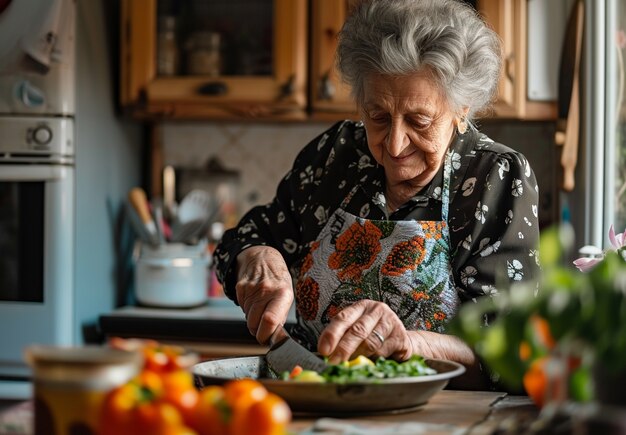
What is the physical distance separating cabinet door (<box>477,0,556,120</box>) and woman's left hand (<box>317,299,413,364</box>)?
146 centimetres

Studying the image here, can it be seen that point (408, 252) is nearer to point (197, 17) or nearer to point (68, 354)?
point (68, 354)

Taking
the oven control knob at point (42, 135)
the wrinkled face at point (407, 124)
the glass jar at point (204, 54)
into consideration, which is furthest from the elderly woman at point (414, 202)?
the glass jar at point (204, 54)

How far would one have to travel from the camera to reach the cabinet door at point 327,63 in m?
2.82

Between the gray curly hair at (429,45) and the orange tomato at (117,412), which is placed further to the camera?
the gray curly hair at (429,45)

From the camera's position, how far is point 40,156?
269cm

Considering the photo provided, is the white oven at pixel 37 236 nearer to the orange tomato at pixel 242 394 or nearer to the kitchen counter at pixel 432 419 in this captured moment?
the kitchen counter at pixel 432 419

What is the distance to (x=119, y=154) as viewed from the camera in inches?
120

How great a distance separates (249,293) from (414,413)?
0.52 m

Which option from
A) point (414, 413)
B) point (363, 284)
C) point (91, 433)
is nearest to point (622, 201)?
point (363, 284)

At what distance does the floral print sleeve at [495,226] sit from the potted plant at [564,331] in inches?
26.2

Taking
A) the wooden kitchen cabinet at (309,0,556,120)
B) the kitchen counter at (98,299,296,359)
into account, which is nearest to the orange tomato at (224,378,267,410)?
the kitchen counter at (98,299,296,359)

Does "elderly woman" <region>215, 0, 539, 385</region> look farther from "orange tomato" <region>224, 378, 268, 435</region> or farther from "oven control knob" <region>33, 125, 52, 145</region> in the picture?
"oven control knob" <region>33, 125, 52, 145</region>

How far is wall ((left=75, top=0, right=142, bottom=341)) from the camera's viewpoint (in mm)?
2764

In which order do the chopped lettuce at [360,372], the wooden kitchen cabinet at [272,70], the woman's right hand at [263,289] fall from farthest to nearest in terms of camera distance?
1. the wooden kitchen cabinet at [272,70]
2. the woman's right hand at [263,289]
3. the chopped lettuce at [360,372]
